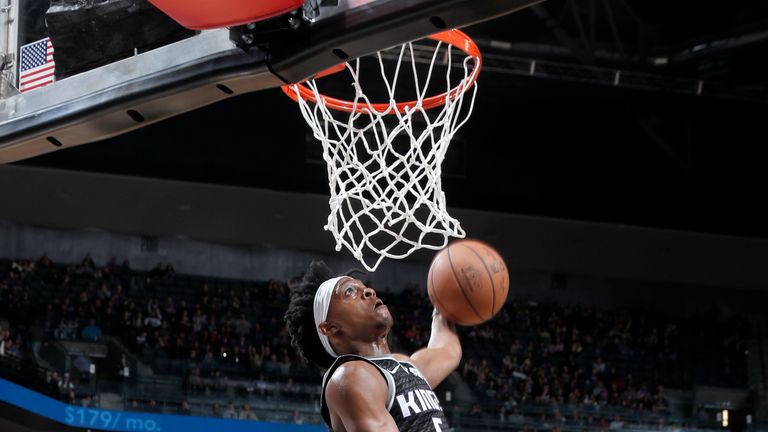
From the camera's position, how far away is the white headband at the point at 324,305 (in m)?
3.55

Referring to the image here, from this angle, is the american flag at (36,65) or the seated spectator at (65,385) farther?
the seated spectator at (65,385)

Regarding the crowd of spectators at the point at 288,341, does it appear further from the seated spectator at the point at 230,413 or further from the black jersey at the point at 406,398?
the black jersey at the point at 406,398

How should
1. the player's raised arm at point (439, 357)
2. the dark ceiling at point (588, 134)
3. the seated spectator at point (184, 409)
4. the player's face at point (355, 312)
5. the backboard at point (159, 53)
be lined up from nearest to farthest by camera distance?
1. the backboard at point (159, 53)
2. the player's face at point (355, 312)
3. the player's raised arm at point (439, 357)
4. the seated spectator at point (184, 409)
5. the dark ceiling at point (588, 134)

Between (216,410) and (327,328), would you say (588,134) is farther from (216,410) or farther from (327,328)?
(327,328)

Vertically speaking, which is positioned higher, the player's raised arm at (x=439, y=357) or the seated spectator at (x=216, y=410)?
the player's raised arm at (x=439, y=357)

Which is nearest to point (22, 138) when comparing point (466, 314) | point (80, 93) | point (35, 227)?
point (80, 93)

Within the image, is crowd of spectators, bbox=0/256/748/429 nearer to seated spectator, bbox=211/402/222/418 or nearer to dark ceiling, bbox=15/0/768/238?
seated spectator, bbox=211/402/222/418

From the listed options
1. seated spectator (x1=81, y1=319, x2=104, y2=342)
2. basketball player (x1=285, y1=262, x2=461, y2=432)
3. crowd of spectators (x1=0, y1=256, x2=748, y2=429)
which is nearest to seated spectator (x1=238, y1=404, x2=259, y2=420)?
crowd of spectators (x1=0, y1=256, x2=748, y2=429)

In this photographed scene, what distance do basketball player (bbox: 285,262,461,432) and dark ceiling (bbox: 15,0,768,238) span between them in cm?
979

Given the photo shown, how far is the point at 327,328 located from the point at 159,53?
3.33 feet

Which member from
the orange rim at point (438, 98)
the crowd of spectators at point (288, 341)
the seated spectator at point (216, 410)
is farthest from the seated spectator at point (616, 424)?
the orange rim at point (438, 98)

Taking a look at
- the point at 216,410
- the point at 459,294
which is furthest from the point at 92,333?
the point at 459,294

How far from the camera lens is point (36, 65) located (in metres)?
3.54

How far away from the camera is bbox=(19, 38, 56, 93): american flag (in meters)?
3.50
